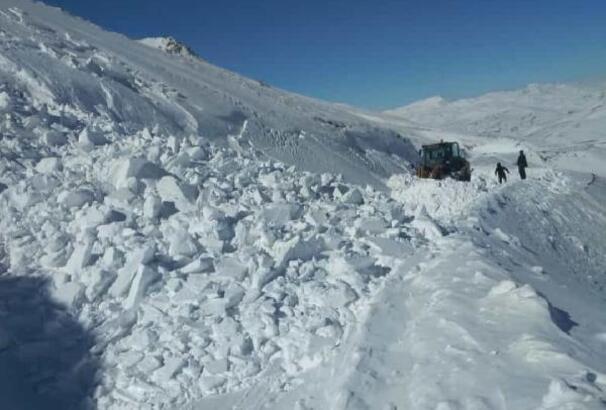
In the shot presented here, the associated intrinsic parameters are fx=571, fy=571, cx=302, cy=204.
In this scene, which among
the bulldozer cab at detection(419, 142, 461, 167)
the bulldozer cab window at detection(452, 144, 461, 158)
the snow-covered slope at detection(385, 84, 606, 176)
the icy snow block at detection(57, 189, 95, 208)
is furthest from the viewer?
the snow-covered slope at detection(385, 84, 606, 176)

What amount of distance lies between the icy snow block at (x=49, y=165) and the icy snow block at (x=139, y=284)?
16.0 ft

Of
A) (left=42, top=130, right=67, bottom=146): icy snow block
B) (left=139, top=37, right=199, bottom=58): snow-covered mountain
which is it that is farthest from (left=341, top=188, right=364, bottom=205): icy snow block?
(left=139, top=37, right=199, bottom=58): snow-covered mountain

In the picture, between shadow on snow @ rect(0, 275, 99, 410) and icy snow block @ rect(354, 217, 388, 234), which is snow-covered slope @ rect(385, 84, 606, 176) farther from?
shadow on snow @ rect(0, 275, 99, 410)

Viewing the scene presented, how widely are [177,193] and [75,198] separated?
190cm

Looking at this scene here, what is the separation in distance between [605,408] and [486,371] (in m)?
1.31

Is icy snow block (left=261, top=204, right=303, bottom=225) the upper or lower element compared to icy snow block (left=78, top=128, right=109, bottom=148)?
lower

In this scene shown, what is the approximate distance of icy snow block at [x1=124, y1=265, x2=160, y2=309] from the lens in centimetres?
840

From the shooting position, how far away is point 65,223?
10.2 metres

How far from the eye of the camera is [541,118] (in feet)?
233

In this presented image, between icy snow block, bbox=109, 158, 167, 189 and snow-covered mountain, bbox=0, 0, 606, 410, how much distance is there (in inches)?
1.2

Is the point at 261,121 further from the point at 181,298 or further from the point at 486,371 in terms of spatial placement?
the point at 486,371

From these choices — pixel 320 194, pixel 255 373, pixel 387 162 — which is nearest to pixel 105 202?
pixel 320 194

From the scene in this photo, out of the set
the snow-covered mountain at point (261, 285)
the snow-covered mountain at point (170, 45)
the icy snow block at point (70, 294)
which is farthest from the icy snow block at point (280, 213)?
the snow-covered mountain at point (170, 45)

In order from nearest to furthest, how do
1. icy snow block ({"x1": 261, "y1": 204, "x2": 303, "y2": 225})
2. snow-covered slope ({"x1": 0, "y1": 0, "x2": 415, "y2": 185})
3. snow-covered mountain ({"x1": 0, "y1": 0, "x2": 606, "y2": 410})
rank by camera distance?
snow-covered mountain ({"x1": 0, "y1": 0, "x2": 606, "y2": 410}) < icy snow block ({"x1": 261, "y1": 204, "x2": 303, "y2": 225}) < snow-covered slope ({"x1": 0, "y1": 0, "x2": 415, "y2": 185})
